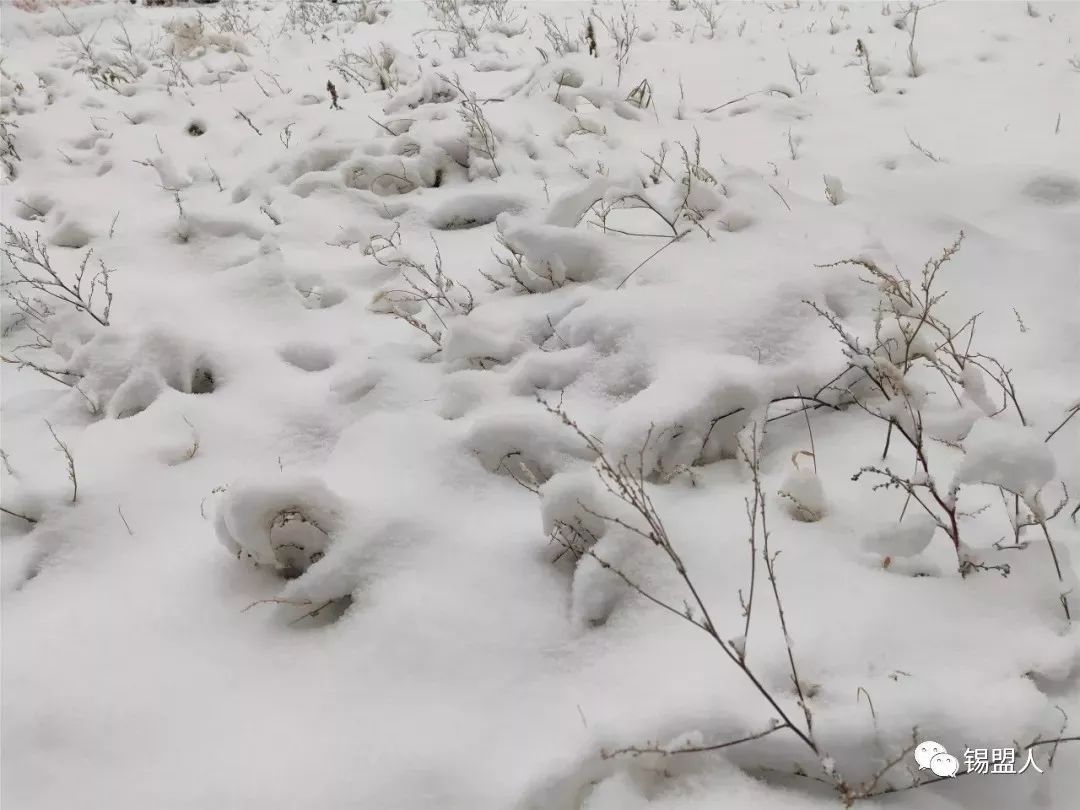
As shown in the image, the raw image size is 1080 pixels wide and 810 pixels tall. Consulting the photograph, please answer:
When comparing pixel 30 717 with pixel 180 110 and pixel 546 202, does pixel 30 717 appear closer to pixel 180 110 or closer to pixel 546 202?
pixel 546 202

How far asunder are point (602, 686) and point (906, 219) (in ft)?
6.42

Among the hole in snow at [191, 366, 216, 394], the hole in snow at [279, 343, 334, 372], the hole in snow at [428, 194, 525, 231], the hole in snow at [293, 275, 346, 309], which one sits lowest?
the hole in snow at [191, 366, 216, 394]

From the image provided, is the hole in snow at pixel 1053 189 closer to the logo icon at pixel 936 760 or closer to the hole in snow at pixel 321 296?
the logo icon at pixel 936 760

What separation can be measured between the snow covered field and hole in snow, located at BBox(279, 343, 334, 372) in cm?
2

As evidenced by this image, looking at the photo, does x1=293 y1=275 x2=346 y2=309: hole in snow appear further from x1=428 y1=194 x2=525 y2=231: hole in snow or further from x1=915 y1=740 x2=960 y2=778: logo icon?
x1=915 y1=740 x2=960 y2=778: logo icon

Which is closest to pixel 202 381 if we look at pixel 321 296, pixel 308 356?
pixel 308 356

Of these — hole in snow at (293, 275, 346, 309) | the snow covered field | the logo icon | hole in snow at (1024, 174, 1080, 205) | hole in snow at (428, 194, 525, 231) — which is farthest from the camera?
hole in snow at (428, 194, 525, 231)

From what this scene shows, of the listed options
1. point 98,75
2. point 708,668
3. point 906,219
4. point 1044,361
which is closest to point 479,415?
point 708,668

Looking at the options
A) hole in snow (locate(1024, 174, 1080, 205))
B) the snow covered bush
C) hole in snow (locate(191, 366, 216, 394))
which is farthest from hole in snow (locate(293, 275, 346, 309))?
hole in snow (locate(1024, 174, 1080, 205))

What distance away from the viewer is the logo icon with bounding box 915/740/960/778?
1.03 meters

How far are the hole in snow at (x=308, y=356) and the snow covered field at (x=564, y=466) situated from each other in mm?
20

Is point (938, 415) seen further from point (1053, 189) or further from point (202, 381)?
point (202, 381)

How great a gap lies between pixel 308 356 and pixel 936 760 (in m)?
1.91

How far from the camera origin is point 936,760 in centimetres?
104
